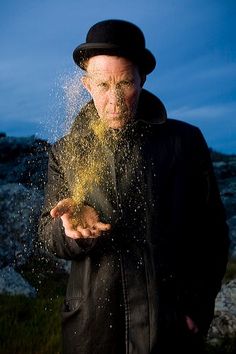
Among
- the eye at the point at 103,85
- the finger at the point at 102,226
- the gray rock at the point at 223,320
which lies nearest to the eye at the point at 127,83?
the eye at the point at 103,85

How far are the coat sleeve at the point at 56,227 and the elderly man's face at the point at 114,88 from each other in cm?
59

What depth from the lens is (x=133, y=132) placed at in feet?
11.6

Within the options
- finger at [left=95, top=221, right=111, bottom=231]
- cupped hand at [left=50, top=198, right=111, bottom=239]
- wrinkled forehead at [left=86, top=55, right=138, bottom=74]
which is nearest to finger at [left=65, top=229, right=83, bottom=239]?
cupped hand at [left=50, top=198, right=111, bottom=239]

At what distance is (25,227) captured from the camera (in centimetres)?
1188

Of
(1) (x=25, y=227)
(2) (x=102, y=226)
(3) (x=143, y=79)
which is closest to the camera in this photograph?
(2) (x=102, y=226)

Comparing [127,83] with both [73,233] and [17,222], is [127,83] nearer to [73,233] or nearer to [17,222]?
[73,233]

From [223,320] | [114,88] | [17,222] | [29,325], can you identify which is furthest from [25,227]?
[114,88]

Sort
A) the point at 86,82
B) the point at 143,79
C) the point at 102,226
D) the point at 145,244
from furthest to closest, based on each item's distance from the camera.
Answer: the point at 143,79 < the point at 86,82 < the point at 145,244 < the point at 102,226

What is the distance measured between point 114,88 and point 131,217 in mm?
876

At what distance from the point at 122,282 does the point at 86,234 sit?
0.56 metres

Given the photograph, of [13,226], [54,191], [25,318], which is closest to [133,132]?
[54,191]

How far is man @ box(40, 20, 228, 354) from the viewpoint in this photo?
3273 millimetres

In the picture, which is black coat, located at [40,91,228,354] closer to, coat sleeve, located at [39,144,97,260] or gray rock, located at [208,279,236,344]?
coat sleeve, located at [39,144,97,260]

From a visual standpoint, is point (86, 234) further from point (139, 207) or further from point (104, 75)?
point (104, 75)
